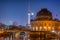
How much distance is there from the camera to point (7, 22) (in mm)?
7027

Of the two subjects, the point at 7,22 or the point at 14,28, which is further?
the point at 14,28

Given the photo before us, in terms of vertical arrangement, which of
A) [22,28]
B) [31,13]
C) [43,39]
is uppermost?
[31,13]

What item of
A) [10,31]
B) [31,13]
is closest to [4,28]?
[10,31]

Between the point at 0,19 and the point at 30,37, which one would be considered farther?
the point at 30,37

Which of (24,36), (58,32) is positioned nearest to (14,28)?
(24,36)

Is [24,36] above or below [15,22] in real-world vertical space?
below

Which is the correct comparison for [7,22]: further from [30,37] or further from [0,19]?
[30,37]

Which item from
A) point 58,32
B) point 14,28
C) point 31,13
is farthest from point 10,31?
point 58,32

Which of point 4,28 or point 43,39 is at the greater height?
point 4,28

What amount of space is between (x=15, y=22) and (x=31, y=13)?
2.42 feet

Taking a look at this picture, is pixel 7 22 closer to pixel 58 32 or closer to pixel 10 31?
pixel 10 31

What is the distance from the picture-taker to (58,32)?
7434 mm

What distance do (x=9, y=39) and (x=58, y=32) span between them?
2.06 meters

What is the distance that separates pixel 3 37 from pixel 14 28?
2.07 feet
